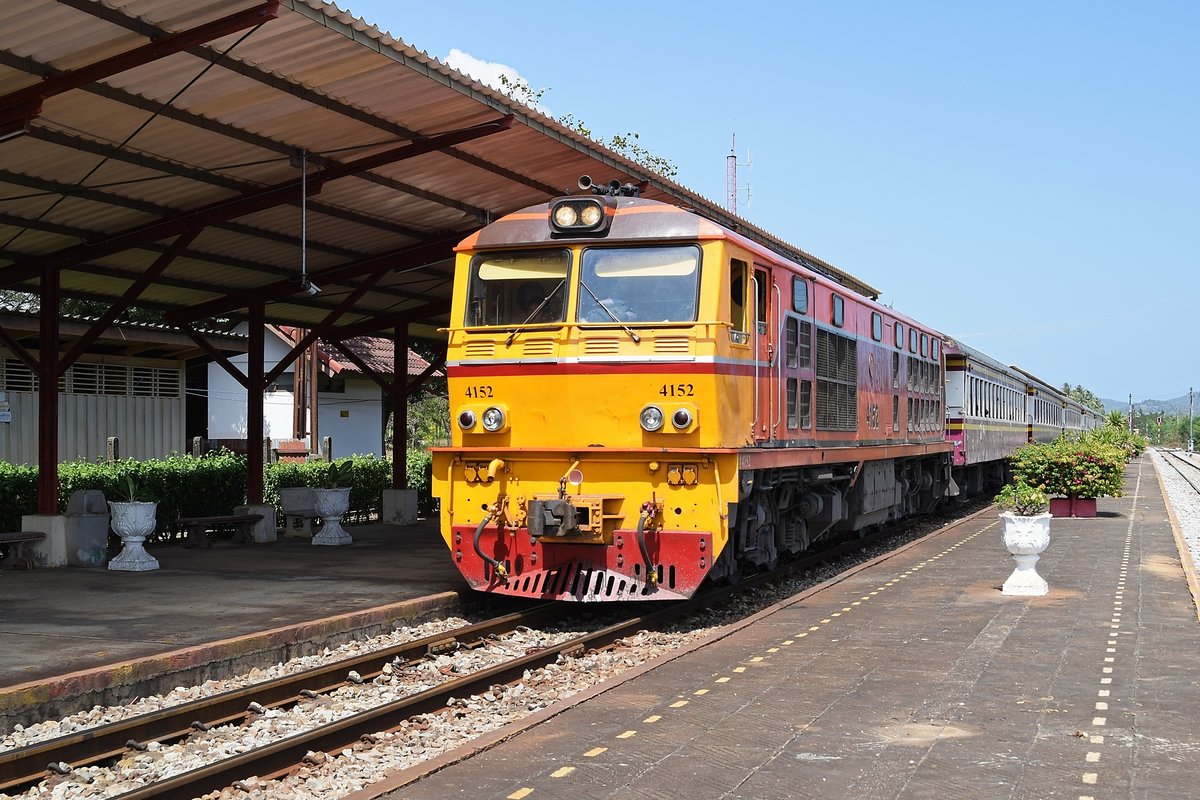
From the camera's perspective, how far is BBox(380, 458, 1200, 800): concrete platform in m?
5.65

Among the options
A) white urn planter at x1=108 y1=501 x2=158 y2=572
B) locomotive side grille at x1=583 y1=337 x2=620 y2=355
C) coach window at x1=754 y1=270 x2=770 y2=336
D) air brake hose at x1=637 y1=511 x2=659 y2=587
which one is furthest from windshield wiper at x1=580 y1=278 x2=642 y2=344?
white urn planter at x1=108 y1=501 x2=158 y2=572

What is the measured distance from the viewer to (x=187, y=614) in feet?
33.0

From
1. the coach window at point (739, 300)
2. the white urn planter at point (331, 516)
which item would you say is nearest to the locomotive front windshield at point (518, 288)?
the coach window at point (739, 300)

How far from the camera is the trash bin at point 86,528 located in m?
13.9

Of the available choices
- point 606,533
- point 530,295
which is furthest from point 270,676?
point 530,295

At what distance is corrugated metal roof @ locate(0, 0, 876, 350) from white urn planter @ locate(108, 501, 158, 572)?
120 inches

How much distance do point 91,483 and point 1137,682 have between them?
525 inches

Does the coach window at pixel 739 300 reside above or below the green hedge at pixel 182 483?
above

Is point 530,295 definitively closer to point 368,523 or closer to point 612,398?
point 612,398

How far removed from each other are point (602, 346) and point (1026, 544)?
16.0 ft

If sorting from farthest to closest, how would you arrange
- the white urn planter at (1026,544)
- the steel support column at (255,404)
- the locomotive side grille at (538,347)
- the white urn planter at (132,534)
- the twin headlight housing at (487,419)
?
1. the steel support column at (255,404)
2. the white urn planter at (132,534)
3. the white urn planter at (1026,544)
4. the twin headlight housing at (487,419)
5. the locomotive side grille at (538,347)

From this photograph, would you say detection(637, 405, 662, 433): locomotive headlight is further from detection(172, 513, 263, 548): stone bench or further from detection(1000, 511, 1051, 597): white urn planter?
detection(172, 513, 263, 548): stone bench

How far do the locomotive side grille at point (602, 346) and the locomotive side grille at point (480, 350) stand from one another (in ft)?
3.00

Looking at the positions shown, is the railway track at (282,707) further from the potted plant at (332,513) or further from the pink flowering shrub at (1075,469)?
the pink flowering shrub at (1075,469)
